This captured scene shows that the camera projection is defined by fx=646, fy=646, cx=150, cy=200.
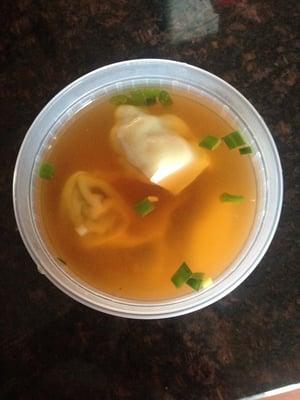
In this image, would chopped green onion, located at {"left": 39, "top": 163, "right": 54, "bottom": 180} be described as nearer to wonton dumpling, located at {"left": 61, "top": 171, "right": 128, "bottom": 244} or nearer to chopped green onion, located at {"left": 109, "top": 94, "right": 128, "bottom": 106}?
wonton dumpling, located at {"left": 61, "top": 171, "right": 128, "bottom": 244}

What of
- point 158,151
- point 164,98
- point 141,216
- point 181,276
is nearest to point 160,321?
point 181,276

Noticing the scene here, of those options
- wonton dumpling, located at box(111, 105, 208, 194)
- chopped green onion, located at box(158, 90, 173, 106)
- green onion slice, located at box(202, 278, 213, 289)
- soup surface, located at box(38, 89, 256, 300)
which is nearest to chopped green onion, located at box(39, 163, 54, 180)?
soup surface, located at box(38, 89, 256, 300)

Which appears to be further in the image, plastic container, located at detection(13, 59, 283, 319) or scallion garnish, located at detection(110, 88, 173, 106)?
scallion garnish, located at detection(110, 88, 173, 106)

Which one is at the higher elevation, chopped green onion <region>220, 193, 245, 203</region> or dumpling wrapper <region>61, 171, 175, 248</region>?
dumpling wrapper <region>61, 171, 175, 248</region>

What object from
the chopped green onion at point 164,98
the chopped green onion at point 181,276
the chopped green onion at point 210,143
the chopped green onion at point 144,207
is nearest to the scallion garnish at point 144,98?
the chopped green onion at point 164,98

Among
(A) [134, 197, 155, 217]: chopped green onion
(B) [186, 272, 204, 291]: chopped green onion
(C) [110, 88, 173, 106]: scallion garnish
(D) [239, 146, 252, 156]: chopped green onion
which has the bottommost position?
(B) [186, 272, 204, 291]: chopped green onion

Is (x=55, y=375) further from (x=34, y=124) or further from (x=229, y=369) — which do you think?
(x=34, y=124)

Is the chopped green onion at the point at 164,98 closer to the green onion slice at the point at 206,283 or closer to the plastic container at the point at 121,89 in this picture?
the plastic container at the point at 121,89

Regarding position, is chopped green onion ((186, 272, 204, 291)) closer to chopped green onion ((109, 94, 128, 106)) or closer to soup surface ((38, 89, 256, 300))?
soup surface ((38, 89, 256, 300))
